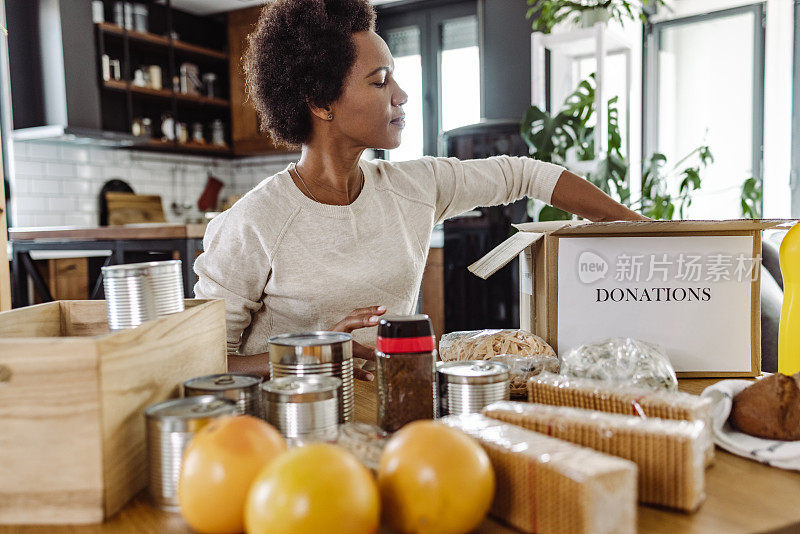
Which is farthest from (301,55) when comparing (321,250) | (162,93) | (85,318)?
(162,93)

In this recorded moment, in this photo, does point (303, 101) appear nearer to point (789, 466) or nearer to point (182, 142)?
point (789, 466)

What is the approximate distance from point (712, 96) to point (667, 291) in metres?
4.86

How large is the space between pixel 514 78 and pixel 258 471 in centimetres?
428

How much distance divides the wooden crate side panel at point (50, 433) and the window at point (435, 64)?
4.32 m

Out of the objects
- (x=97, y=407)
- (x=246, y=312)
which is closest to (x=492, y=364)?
(x=97, y=407)

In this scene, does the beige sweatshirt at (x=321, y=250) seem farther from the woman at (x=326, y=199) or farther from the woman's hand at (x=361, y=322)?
the woman's hand at (x=361, y=322)

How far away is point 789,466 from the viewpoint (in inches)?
26.8

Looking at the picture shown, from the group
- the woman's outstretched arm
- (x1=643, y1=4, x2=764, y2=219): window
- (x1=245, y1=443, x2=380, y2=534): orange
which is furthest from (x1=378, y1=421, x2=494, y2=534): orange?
(x1=643, y1=4, x2=764, y2=219): window

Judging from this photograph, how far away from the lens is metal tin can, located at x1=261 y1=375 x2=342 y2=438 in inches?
25.6

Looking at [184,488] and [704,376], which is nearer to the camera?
[184,488]

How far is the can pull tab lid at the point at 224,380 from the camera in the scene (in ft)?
2.32

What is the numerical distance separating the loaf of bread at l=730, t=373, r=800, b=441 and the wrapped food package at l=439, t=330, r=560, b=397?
0.81 ft

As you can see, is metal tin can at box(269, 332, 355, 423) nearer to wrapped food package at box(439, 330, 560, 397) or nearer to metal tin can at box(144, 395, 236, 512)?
metal tin can at box(144, 395, 236, 512)

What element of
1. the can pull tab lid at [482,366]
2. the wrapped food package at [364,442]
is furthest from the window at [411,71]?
the wrapped food package at [364,442]
